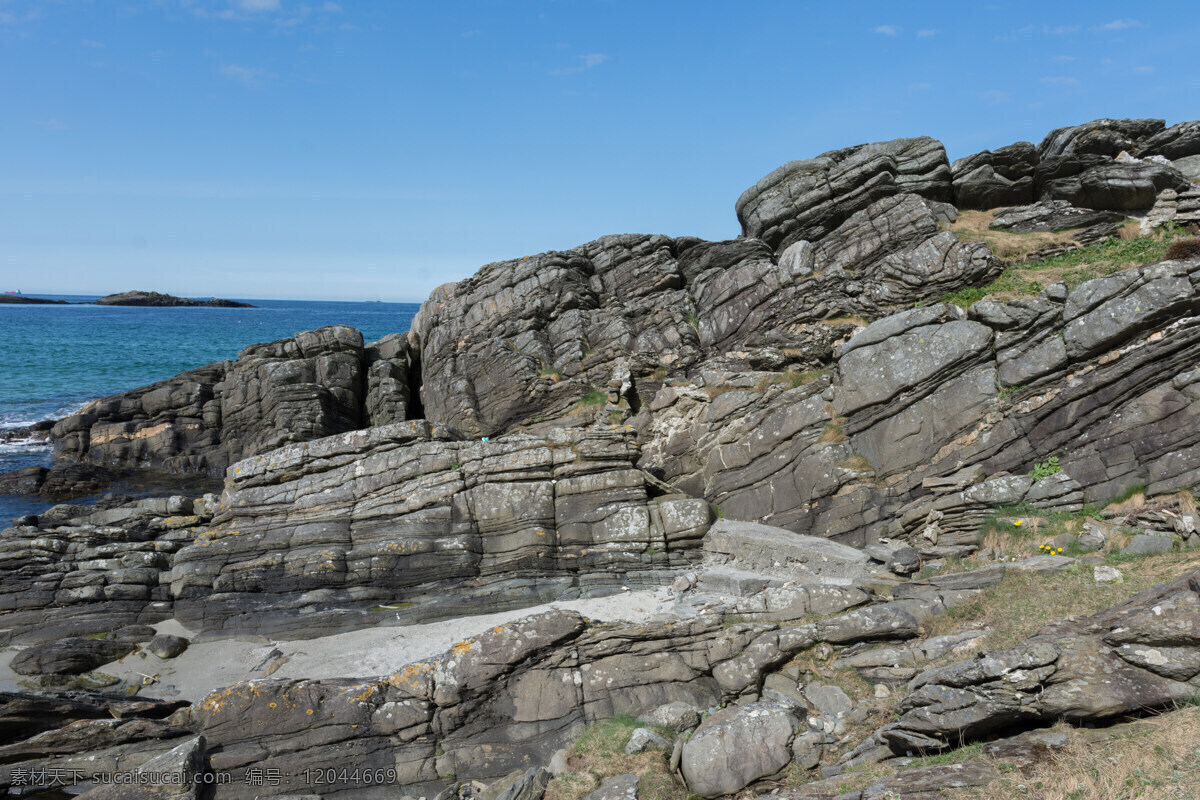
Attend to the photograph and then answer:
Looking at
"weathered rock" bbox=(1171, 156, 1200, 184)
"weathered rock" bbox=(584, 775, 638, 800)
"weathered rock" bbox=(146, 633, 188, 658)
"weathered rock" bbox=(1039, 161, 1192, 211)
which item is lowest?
"weathered rock" bbox=(146, 633, 188, 658)

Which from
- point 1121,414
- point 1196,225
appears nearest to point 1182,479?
point 1121,414

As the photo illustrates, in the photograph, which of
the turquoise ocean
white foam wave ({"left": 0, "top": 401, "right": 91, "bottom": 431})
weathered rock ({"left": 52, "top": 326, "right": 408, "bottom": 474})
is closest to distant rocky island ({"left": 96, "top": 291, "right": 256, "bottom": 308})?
the turquoise ocean

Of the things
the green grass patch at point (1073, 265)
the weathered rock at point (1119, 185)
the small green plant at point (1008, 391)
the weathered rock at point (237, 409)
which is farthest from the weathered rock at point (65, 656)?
the weathered rock at point (1119, 185)

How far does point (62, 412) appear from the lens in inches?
1815

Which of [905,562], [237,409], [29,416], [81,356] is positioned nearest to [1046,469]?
[905,562]

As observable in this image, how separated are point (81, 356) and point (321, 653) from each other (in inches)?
2891

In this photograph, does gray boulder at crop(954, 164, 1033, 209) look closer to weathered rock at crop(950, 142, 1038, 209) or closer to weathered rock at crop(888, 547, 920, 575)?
weathered rock at crop(950, 142, 1038, 209)

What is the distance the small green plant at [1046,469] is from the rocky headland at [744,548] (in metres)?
0.24

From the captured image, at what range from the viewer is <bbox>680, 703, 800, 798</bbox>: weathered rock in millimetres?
10195

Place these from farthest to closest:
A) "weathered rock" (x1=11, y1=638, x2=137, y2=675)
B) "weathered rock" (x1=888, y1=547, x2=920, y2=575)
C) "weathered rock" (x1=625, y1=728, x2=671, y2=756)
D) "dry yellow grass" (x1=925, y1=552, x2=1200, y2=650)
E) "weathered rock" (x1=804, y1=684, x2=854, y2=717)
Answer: "weathered rock" (x1=888, y1=547, x2=920, y2=575)
"weathered rock" (x1=11, y1=638, x2=137, y2=675)
"dry yellow grass" (x1=925, y1=552, x2=1200, y2=650)
"weathered rock" (x1=804, y1=684, x2=854, y2=717)
"weathered rock" (x1=625, y1=728, x2=671, y2=756)

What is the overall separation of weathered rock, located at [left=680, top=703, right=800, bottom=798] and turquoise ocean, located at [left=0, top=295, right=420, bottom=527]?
30.5 meters

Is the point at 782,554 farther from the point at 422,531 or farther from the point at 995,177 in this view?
the point at 995,177

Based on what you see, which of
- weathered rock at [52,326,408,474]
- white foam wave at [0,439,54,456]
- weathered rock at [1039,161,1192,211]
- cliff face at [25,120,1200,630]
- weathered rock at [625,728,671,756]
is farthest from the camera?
white foam wave at [0,439,54,456]

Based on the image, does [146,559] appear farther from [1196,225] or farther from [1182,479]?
[1196,225]
